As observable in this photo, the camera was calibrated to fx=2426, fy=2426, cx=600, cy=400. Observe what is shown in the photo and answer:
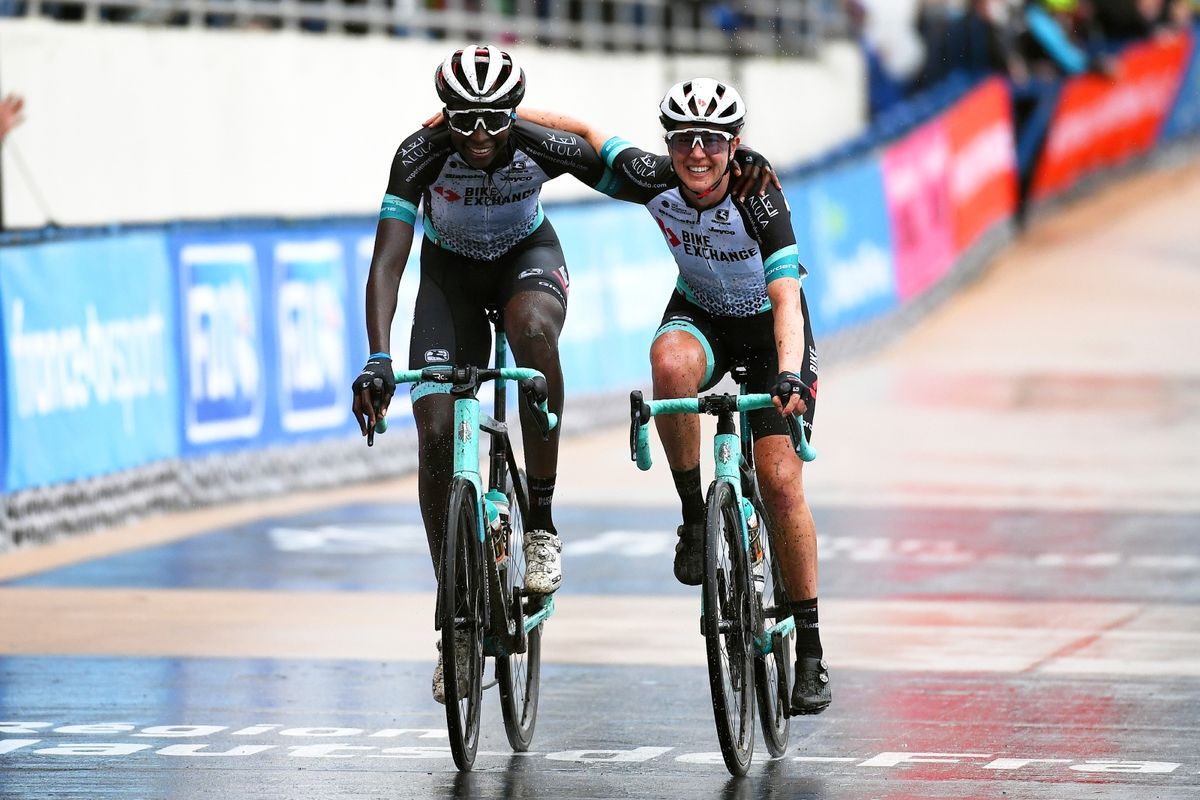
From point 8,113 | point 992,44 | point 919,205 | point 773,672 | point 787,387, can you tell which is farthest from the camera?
point 992,44

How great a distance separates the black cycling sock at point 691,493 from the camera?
304 inches

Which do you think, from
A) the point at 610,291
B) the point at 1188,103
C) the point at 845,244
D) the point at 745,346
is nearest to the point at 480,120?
the point at 745,346

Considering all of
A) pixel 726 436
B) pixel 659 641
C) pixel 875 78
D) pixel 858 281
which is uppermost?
pixel 875 78

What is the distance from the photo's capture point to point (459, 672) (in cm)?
708

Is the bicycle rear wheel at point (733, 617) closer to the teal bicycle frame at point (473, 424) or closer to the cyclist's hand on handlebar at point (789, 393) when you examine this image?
the cyclist's hand on handlebar at point (789, 393)

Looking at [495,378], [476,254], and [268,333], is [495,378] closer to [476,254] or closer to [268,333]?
[476,254]

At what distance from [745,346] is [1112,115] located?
25743 mm

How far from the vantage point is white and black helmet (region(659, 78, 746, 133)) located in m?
7.27

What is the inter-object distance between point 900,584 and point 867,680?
249 cm

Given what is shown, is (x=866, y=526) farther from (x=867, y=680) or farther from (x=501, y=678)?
(x=501, y=678)

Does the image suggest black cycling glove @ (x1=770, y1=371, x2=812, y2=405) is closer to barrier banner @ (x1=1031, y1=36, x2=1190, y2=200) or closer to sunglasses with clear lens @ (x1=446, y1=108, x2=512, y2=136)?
sunglasses with clear lens @ (x1=446, y1=108, x2=512, y2=136)

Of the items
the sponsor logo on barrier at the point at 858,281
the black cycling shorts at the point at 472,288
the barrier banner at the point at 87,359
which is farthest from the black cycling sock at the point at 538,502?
the sponsor logo on barrier at the point at 858,281

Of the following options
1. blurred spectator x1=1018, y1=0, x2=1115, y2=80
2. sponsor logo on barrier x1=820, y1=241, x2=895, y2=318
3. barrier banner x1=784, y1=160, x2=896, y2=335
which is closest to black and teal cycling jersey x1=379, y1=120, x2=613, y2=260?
barrier banner x1=784, y1=160, x2=896, y2=335

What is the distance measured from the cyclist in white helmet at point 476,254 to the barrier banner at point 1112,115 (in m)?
22.1
